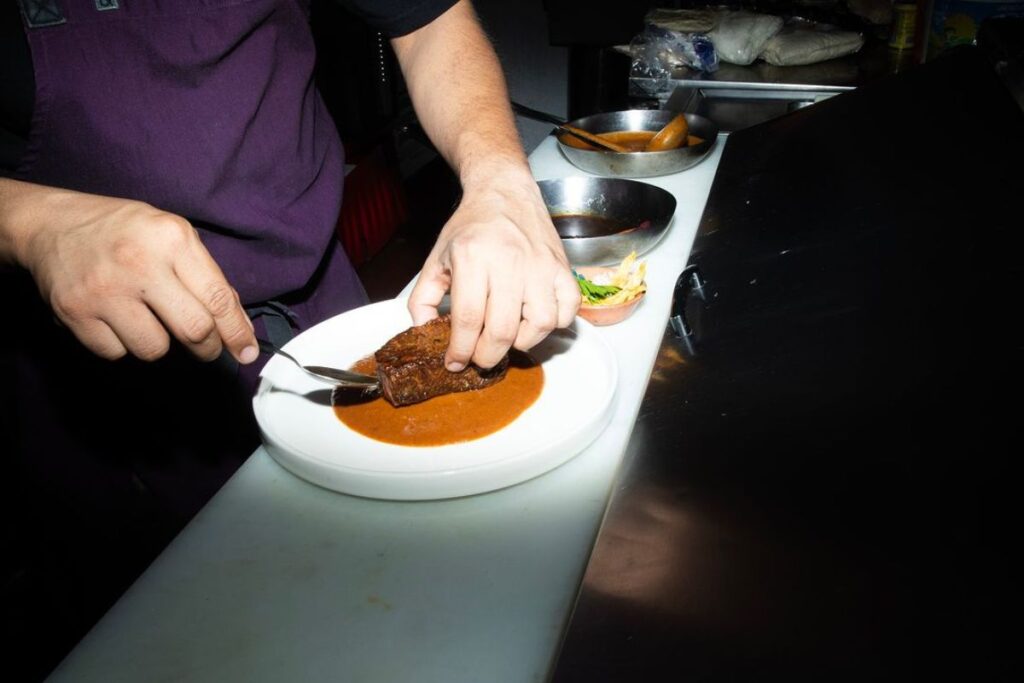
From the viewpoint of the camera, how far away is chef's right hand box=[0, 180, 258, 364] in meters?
0.90

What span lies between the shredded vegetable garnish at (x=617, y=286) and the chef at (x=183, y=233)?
193mm

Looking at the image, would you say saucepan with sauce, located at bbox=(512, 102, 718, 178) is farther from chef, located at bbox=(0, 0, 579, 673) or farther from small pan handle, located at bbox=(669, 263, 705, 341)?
small pan handle, located at bbox=(669, 263, 705, 341)

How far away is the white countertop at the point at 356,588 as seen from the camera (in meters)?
0.76

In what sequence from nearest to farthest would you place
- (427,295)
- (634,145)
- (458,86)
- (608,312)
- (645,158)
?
1. (427,295)
2. (608,312)
3. (458,86)
4. (645,158)
5. (634,145)

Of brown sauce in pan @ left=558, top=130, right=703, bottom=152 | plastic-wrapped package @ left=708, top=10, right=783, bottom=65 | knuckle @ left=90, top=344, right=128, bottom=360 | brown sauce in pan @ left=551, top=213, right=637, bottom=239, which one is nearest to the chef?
knuckle @ left=90, top=344, right=128, bottom=360

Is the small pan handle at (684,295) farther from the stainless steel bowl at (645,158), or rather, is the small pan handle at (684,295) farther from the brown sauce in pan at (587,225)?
the stainless steel bowl at (645,158)

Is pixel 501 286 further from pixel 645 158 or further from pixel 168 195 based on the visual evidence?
pixel 645 158

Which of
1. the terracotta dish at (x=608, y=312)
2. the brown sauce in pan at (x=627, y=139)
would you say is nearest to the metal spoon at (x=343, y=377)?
the terracotta dish at (x=608, y=312)

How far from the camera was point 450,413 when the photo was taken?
108cm

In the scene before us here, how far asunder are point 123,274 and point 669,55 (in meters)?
2.85

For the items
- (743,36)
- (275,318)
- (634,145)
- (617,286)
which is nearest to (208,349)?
(275,318)

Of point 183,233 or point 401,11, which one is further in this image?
point 401,11

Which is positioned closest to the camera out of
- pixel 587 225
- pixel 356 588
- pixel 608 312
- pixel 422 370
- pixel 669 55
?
pixel 356 588

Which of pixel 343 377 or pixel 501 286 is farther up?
pixel 501 286
